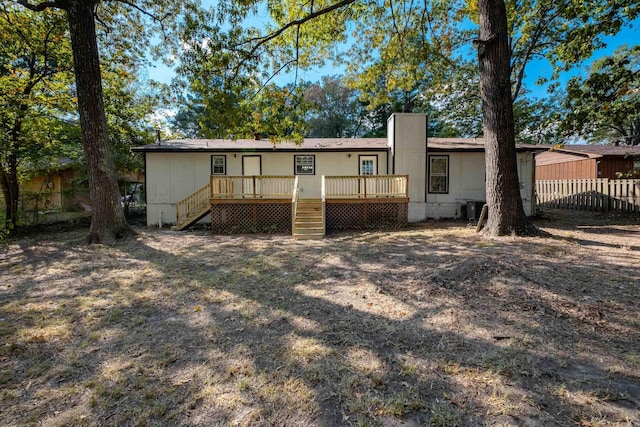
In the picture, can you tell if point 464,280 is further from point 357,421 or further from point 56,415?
point 56,415

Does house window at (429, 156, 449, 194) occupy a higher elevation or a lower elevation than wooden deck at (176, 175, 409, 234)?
higher

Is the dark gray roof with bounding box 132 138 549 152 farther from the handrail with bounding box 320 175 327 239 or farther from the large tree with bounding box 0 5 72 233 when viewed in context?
the large tree with bounding box 0 5 72 233

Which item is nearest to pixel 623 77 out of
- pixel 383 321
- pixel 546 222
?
pixel 546 222

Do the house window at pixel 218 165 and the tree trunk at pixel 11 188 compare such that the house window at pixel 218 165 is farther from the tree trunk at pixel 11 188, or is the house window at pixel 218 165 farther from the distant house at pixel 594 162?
the distant house at pixel 594 162

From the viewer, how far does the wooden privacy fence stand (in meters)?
13.0

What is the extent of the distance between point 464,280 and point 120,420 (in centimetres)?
441

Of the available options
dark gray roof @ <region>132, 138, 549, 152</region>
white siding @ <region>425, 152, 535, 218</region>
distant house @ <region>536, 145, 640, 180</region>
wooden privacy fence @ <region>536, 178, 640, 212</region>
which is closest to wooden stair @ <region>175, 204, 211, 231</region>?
dark gray roof @ <region>132, 138, 549, 152</region>

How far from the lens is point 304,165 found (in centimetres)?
1361

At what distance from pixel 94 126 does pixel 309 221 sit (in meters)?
6.89

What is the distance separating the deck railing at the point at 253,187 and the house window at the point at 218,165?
5.76 feet

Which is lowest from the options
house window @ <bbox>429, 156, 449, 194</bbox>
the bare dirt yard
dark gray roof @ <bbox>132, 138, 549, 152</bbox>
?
the bare dirt yard

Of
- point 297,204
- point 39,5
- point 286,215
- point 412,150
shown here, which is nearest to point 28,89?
point 39,5

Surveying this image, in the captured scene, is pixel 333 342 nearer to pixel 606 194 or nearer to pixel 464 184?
pixel 464 184

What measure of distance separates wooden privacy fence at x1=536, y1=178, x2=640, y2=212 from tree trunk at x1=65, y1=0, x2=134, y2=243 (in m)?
19.3
